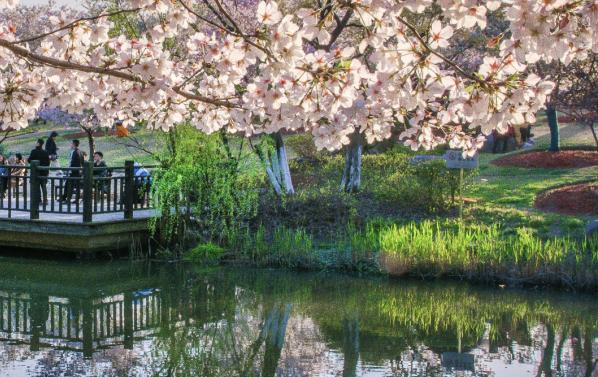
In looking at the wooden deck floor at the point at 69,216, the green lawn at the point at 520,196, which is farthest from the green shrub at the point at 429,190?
the wooden deck floor at the point at 69,216

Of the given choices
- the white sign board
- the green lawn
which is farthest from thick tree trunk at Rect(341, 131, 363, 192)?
the white sign board

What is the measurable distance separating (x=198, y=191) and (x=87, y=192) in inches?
72.0

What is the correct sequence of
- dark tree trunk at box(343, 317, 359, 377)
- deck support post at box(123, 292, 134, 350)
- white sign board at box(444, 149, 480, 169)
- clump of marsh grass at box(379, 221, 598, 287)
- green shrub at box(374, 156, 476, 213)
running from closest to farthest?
dark tree trunk at box(343, 317, 359, 377)
deck support post at box(123, 292, 134, 350)
clump of marsh grass at box(379, 221, 598, 287)
white sign board at box(444, 149, 480, 169)
green shrub at box(374, 156, 476, 213)

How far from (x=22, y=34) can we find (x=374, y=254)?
2810cm

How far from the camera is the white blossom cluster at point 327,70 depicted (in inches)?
175

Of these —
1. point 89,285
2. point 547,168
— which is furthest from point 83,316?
point 547,168

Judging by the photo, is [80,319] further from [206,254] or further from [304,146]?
[304,146]

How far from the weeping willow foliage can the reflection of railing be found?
2.76m

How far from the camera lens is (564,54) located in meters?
4.37

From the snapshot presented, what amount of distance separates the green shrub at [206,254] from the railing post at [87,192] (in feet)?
5.76

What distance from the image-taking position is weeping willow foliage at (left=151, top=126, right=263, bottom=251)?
14.7m

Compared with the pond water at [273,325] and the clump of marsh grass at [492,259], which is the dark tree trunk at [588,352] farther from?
the clump of marsh grass at [492,259]

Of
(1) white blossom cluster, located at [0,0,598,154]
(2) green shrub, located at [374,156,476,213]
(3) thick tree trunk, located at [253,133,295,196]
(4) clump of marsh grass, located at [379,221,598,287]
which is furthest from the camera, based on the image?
(3) thick tree trunk, located at [253,133,295,196]

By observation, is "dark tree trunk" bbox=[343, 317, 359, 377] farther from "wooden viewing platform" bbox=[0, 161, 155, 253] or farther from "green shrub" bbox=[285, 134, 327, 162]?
"green shrub" bbox=[285, 134, 327, 162]
